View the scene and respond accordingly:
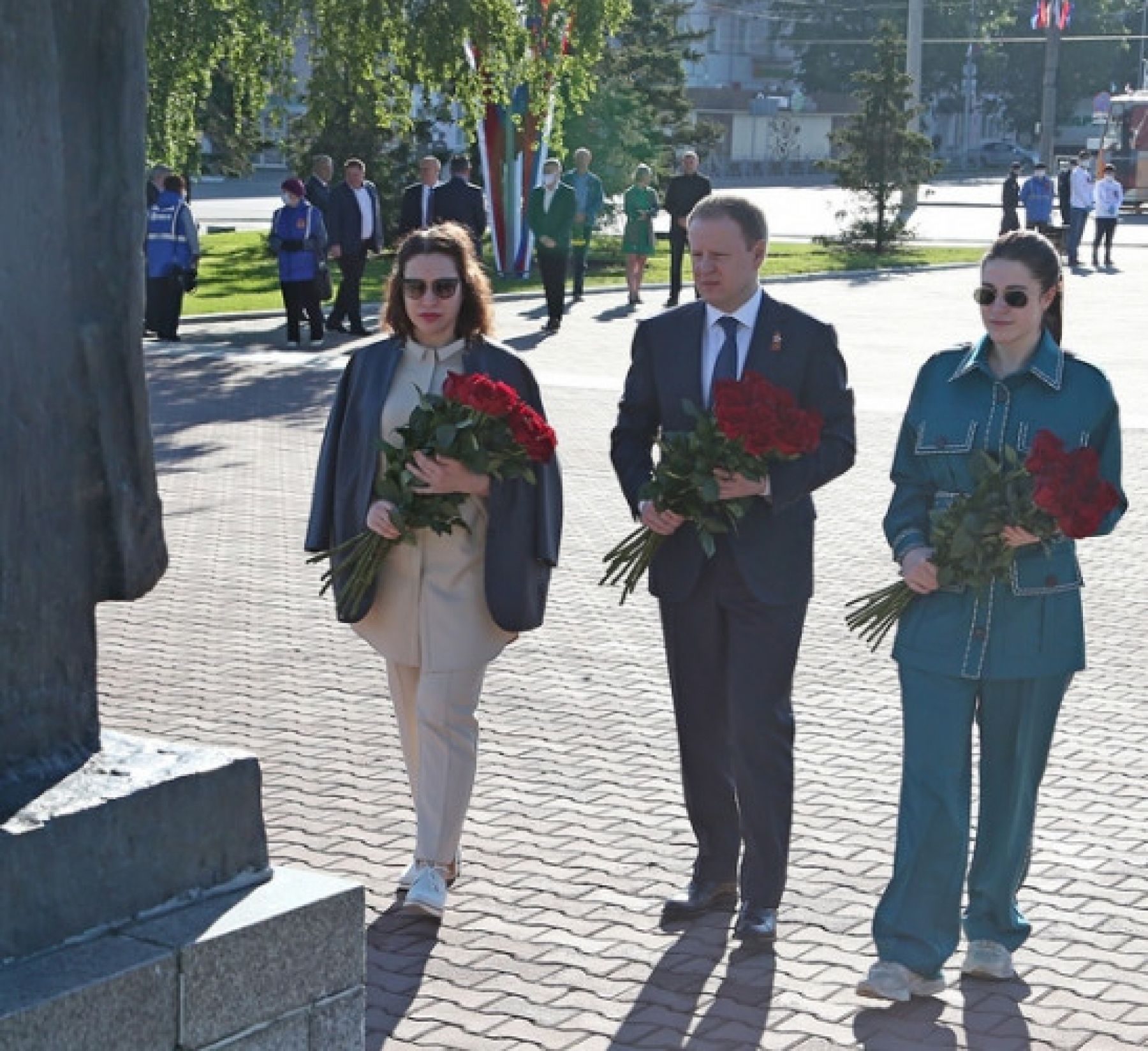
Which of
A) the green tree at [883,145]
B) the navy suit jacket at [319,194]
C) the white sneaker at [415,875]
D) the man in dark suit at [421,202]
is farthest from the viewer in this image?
the green tree at [883,145]

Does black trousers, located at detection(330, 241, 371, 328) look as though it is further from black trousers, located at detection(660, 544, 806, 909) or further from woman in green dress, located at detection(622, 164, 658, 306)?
black trousers, located at detection(660, 544, 806, 909)

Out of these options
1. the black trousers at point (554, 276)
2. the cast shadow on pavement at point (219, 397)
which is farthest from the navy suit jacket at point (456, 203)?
the cast shadow on pavement at point (219, 397)

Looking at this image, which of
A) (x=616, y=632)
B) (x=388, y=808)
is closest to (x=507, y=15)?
(x=616, y=632)

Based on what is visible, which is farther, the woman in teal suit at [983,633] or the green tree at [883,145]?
the green tree at [883,145]

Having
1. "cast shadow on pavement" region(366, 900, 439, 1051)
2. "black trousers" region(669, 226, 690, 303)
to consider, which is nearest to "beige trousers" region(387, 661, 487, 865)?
"cast shadow on pavement" region(366, 900, 439, 1051)

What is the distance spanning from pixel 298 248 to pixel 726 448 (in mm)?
16365

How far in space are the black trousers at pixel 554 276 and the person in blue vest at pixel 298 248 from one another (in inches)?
95.4

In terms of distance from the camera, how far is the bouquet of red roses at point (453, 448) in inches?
224

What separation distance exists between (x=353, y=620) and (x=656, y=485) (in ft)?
3.17

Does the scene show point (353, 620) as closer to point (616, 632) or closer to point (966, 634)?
point (966, 634)

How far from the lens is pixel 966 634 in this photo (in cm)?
538

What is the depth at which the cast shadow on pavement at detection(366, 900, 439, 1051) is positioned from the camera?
5.29 meters

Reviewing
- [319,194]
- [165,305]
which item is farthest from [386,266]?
[165,305]

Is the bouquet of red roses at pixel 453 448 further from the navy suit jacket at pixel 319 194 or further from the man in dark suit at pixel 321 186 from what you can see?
the navy suit jacket at pixel 319 194
